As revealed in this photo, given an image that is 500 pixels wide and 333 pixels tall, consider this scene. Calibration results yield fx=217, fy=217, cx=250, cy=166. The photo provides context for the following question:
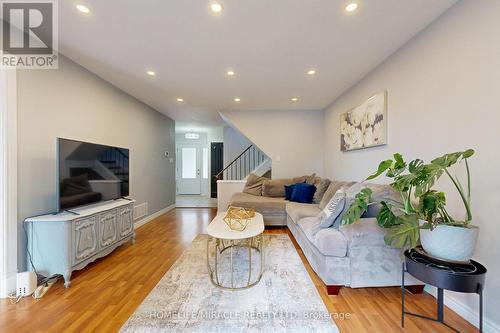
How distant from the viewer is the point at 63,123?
2.69 meters

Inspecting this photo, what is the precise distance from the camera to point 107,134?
3537mm

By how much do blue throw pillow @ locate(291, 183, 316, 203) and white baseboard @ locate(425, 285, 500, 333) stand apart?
2.42 meters

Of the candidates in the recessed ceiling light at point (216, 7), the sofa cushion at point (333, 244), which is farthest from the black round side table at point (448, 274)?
the recessed ceiling light at point (216, 7)

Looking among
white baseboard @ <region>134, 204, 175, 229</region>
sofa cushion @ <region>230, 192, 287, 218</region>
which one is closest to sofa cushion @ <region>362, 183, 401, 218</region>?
sofa cushion @ <region>230, 192, 287, 218</region>

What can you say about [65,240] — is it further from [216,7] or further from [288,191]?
[288,191]

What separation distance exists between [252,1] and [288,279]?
2.66 meters

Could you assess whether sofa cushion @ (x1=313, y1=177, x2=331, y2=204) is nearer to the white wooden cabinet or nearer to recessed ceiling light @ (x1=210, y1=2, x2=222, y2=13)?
recessed ceiling light @ (x1=210, y1=2, x2=222, y2=13)

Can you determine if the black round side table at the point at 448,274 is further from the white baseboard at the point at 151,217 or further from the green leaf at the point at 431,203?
the white baseboard at the point at 151,217

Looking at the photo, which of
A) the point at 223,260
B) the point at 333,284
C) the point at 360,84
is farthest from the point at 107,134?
the point at 360,84

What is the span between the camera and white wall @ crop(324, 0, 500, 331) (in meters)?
1.58

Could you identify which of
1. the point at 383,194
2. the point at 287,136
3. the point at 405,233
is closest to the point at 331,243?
the point at 405,233

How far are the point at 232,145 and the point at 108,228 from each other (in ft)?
16.3

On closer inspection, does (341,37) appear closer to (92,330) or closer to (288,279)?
(288,279)

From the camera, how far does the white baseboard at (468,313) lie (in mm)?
1571
